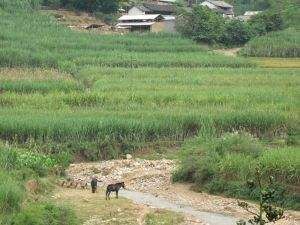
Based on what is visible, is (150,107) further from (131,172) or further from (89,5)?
(89,5)

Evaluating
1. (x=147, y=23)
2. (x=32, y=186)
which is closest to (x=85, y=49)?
(x=147, y=23)

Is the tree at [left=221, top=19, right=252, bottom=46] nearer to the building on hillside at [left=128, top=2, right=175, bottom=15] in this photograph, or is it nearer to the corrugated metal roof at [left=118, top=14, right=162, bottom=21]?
the corrugated metal roof at [left=118, top=14, right=162, bottom=21]

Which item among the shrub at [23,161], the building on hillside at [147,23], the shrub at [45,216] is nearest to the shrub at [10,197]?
the shrub at [45,216]

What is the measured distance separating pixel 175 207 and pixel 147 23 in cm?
3699

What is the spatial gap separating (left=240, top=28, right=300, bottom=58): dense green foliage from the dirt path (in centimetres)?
2677

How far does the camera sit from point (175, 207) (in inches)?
584

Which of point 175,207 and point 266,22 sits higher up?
point 266,22

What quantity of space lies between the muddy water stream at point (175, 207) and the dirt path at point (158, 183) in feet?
0.24

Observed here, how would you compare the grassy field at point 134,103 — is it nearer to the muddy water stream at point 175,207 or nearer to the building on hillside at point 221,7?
the muddy water stream at point 175,207

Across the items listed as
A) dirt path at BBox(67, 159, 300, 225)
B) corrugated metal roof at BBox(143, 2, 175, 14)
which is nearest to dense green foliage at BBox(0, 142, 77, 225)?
dirt path at BBox(67, 159, 300, 225)

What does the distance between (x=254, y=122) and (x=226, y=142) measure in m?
4.18

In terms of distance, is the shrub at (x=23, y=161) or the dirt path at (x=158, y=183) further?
the shrub at (x=23, y=161)

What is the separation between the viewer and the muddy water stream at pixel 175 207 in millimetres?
13773

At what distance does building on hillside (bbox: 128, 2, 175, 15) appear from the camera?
53500 mm
